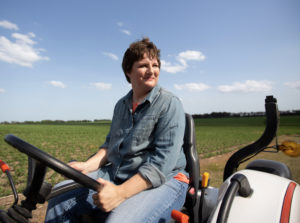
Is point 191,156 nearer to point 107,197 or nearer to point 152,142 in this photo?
point 152,142

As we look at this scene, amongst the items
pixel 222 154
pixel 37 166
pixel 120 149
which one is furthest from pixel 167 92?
pixel 222 154

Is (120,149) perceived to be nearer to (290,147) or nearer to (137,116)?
(137,116)

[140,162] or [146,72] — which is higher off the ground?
[146,72]

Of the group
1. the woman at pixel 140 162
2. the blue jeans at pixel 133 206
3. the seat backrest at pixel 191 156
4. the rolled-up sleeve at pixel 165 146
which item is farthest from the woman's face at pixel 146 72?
the blue jeans at pixel 133 206

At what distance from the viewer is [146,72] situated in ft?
5.25

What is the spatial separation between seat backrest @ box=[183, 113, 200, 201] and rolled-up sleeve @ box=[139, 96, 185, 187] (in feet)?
0.81

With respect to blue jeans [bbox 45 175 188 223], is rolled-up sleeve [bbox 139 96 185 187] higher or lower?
higher

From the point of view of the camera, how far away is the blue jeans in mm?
1130

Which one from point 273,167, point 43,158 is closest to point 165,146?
point 43,158

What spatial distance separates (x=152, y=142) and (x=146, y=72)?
0.57m

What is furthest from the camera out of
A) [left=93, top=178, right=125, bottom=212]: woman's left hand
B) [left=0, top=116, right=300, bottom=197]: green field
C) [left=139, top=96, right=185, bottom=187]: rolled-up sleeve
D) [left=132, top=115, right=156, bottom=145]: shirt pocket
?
[left=0, top=116, right=300, bottom=197]: green field

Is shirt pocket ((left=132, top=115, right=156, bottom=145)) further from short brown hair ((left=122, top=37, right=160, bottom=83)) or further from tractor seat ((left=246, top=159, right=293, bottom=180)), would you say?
tractor seat ((left=246, top=159, right=293, bottom=180))

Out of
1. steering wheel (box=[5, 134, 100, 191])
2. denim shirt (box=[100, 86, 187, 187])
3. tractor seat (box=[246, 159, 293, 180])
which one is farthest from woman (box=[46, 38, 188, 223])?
tractor seat (box=[246, 159, 293, 180])

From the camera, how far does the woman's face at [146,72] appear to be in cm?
160
